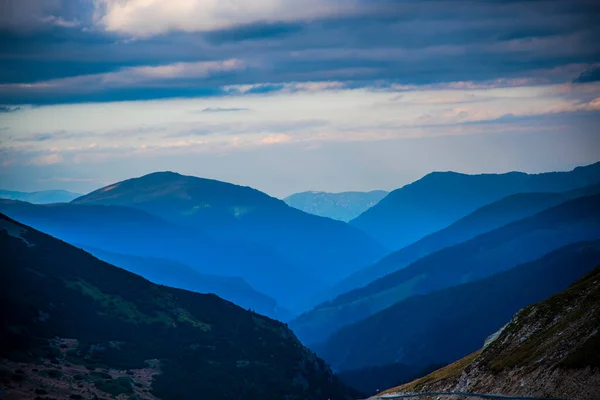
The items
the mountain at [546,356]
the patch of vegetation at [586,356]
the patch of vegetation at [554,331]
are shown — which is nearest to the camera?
the patch of vegetation at [586,356]

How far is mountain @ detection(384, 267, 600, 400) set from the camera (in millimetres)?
117375

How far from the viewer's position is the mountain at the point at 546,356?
117375mm

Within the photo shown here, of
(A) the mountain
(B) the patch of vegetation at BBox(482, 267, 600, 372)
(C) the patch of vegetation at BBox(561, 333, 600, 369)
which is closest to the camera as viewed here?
(C) the patch of vegetation at BBox(561, 333, 600, 369)

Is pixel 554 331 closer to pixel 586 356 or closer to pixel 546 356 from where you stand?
pixel 546 356

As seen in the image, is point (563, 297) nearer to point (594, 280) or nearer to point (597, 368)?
point (594, 280)

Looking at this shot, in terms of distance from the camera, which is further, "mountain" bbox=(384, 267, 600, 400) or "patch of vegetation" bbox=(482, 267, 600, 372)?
"patch of vegetation" bbox=(482, 267, 600, 372)

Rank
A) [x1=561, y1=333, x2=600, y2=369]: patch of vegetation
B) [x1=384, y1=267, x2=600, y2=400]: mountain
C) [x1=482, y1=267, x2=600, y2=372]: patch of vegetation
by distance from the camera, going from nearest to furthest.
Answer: [x1=561, y1=333, x2=600, y2=369]: patch of vegetation → [x1=384, y1=267, x2=600, y2=400]: mountain → [x1=482, y1=267, x2=600, y2=372]: patch of vegetation

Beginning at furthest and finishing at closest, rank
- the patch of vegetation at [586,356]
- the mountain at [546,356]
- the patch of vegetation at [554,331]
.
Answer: the patch of vegetation at [554,331], the mountain at [546,356], the patch of vegetation at [586,356]

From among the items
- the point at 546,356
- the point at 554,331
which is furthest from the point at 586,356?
the point at 554,331

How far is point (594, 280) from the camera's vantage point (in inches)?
6417

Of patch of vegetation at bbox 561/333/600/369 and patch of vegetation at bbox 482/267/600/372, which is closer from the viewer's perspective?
patch of vegetation at bbox 561/333/600/369

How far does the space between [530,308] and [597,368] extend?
2183 inches

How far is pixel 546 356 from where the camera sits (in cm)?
13200

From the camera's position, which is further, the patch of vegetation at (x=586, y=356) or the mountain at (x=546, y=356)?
the mountain at (x=546, y=356)
